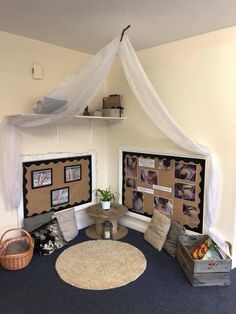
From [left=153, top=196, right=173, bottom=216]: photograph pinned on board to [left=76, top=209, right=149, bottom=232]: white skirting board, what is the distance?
0.33 metres

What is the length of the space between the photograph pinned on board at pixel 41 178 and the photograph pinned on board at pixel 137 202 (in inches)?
46.4

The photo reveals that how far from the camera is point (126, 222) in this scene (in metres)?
3.71

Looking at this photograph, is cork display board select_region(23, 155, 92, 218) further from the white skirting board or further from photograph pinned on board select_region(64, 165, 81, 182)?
the white skirting board

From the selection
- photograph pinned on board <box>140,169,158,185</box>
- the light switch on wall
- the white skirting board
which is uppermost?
the light switch on wall

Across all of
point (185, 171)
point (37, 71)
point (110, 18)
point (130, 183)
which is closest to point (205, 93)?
point (185, 171)

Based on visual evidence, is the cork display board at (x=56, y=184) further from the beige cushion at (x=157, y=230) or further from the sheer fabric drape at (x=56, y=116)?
the beige cushion at (x=157, y=230)

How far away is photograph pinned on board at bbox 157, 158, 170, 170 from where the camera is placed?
10.3ft

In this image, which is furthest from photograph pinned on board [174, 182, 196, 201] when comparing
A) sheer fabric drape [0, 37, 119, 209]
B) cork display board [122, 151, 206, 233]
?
sheer fabric drape [0, 37, 119, 209]

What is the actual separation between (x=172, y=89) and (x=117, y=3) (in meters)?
1.28

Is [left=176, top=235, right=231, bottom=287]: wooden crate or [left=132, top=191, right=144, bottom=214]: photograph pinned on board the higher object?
[left=132, top=191, right=144, bottom=214]: photograph pinned on board

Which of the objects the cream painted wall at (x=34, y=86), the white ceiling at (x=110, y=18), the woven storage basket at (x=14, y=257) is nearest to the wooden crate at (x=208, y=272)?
the woven storage basket at (x=14, y=257)

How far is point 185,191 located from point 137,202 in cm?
80

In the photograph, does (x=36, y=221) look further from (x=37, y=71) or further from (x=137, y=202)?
(x=37, y=71)

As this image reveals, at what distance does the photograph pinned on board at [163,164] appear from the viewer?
3125mm
